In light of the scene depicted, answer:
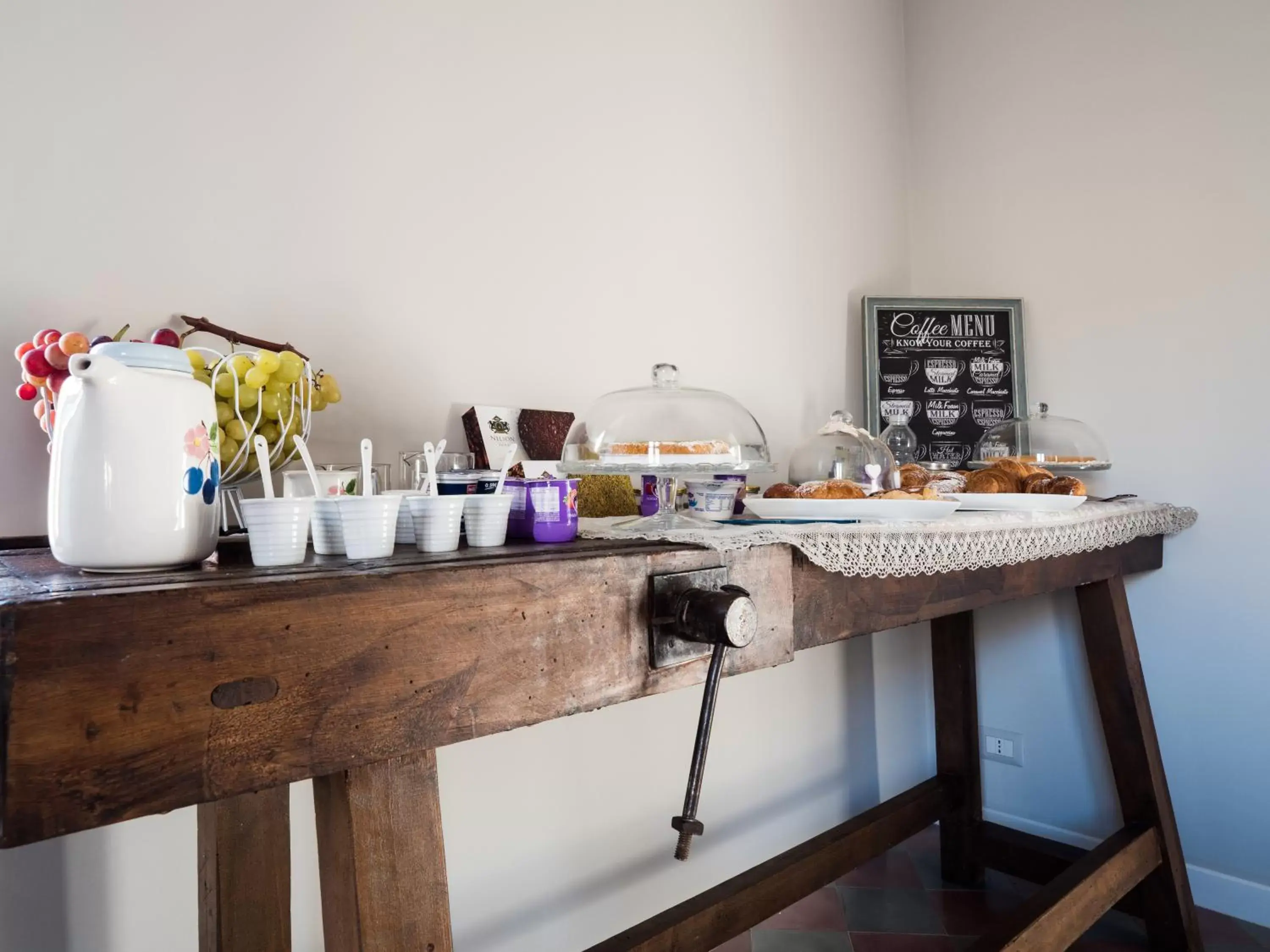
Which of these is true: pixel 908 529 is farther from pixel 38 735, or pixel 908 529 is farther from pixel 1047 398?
pixel 1047 398

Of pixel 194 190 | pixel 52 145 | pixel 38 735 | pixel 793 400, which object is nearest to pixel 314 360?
pixel 194 190

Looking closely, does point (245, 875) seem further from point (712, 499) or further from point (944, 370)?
point (944, 370)

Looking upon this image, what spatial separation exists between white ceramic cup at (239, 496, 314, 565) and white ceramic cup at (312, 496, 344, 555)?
55 mm

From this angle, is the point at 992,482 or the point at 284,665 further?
the point at 992,482

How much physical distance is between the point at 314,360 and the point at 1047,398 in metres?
1.82

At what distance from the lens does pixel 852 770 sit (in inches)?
81.2

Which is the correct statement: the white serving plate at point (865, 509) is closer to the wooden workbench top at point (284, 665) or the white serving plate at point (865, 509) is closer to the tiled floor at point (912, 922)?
the wooden workbench top at point (284, 665)

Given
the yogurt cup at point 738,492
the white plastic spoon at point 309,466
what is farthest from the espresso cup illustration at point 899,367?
the white plastic spoon at point 309,466

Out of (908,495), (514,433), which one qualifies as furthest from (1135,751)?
(514,433)

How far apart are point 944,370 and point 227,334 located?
1770 millimetres

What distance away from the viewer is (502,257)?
4.58 ft

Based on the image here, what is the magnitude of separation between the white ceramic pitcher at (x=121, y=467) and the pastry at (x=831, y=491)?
0.83m

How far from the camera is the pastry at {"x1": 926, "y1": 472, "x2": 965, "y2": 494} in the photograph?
152 centimetres

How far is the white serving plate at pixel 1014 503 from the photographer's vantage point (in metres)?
1.39
